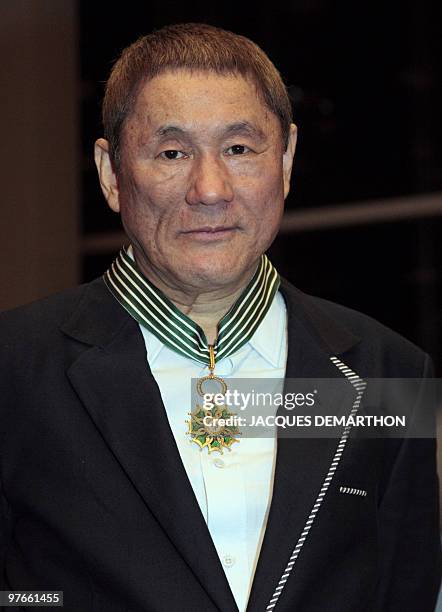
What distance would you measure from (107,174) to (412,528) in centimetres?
63

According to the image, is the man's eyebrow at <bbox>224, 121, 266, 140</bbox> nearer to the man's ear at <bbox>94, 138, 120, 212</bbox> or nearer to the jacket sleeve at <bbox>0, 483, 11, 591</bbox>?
the man's ear at <bbox>94, 138, 120, 212</bbox>

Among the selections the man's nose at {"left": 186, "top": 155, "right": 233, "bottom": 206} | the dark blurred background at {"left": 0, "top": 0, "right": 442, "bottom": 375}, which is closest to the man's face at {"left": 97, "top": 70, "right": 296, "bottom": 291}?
the man's nose at {"left": 186, "top": 155, "right": 233, "bottom": 206}

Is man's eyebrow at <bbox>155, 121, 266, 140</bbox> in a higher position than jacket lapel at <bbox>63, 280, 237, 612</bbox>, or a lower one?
higher

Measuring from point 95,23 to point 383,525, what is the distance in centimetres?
308

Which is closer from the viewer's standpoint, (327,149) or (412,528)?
(412,528)

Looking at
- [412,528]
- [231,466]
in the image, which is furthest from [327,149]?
[231,466]

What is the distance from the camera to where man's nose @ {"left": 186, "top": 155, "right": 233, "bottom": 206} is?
121 cm

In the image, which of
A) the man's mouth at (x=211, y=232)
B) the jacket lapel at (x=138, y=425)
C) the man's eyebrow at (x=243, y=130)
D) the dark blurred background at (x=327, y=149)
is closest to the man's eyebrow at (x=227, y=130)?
the man's eyebrow at (x=243, y=130)

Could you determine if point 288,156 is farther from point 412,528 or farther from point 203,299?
point 412,528

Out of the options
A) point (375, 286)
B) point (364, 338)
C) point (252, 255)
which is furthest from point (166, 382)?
point (375, 286)

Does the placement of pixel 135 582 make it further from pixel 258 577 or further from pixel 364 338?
pixel 364 338

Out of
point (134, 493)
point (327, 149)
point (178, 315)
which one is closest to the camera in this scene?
point (134, 493)

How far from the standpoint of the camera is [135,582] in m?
1.15

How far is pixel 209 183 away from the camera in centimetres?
121
